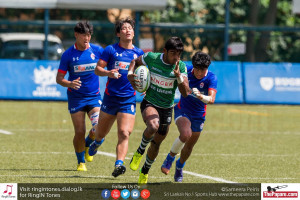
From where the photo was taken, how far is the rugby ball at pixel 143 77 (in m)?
10.0

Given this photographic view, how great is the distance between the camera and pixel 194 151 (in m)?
14.8

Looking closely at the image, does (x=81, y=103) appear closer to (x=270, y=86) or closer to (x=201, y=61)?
(x=201, y=61)

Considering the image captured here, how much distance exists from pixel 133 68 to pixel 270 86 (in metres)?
15.6

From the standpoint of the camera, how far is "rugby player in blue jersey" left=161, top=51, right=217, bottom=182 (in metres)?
10.8

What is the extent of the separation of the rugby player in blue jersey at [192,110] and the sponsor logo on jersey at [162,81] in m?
0.70

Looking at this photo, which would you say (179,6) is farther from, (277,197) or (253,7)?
(277,197)

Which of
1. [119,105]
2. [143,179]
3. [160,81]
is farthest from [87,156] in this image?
[160,81]

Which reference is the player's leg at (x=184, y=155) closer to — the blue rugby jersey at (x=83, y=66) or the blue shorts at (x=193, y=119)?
the blue shorts at (x=193, y=119)

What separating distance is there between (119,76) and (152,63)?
1.94 ft

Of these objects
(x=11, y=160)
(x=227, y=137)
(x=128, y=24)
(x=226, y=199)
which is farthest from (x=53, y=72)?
(x=226, y=199)

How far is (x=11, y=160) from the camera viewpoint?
41.8 ft

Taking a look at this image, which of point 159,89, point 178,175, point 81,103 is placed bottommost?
point 178,175

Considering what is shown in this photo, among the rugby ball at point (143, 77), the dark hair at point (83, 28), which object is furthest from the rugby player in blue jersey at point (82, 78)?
the rugby ball at point (143, 77)

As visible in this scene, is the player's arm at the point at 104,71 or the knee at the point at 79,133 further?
the knee at the point at 79,133
